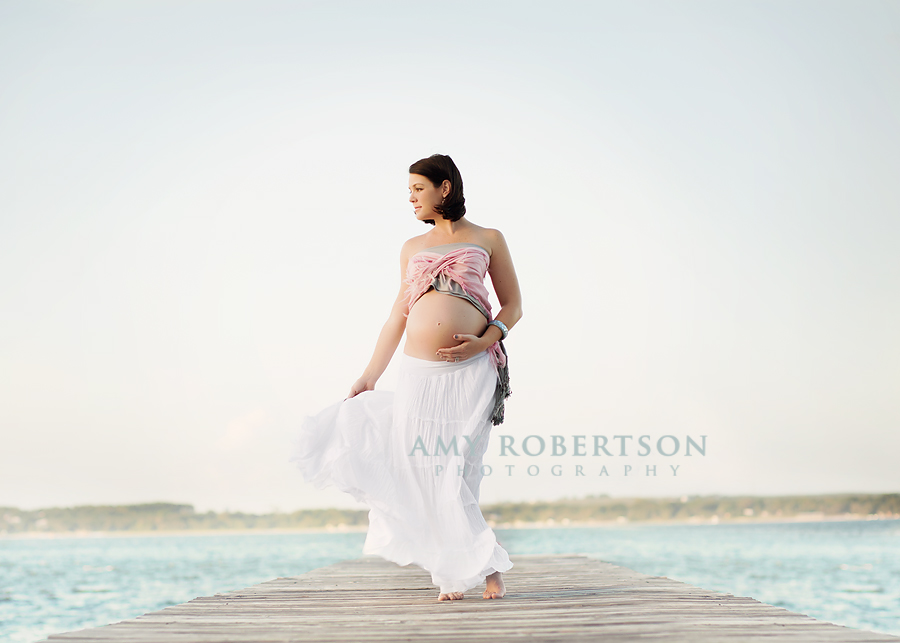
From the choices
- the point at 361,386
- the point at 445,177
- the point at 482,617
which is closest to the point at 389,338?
the point at 361,386

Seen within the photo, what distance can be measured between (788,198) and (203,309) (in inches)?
1096

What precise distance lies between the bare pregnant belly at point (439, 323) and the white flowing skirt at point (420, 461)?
6cm

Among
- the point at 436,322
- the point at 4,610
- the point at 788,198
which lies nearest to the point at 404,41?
the point at 788,198

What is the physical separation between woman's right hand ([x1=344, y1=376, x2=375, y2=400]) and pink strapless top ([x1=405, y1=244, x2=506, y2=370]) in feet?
1.21

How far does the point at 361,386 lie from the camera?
2.88 m

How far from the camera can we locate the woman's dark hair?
2869 millimetres

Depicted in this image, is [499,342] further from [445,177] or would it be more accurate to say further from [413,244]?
[445,177]

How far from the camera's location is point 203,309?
119 feet

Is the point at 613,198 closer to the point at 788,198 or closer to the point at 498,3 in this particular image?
the point at 788,198

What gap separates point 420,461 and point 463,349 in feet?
1.52

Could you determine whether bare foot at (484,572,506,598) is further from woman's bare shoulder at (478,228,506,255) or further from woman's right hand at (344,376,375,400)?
woman's bare shoulder at (478,228,506,255)

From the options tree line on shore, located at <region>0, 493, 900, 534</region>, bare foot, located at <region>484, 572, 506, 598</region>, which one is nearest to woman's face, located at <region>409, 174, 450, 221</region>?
bare foot, located at <region>484, 572, 506, 598</region>

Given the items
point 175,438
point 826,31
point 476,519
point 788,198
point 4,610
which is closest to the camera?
point 476,519

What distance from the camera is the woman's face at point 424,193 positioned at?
2.88 m
